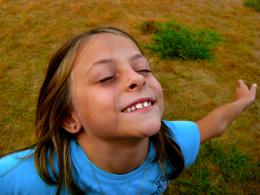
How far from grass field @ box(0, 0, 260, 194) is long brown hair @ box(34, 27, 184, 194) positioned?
52.2 inches

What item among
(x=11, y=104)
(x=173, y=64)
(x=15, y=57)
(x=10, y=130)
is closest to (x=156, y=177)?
(x=10, y=130)

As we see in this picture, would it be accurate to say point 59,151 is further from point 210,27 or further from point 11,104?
point 210,27

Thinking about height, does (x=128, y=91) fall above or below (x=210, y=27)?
above

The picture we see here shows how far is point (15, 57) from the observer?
13.7 feet

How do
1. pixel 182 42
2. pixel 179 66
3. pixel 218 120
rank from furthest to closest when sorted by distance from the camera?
pixel 182 42 → pixel 179 66 → pixel 218 120

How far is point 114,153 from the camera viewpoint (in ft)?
5.24

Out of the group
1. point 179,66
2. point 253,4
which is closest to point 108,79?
point 179,66

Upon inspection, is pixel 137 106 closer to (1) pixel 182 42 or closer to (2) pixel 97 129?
(2) pixel 97 129

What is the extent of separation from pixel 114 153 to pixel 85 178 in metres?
→ 0.21

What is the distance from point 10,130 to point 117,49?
82.6 inches

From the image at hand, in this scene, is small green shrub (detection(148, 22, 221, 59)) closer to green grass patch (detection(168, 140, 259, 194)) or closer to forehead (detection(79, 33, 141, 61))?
green grass patch (detection(168, 140, 259, 194))

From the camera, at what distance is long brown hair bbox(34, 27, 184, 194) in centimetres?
158

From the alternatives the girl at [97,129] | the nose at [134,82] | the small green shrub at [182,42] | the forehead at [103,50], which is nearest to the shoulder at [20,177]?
the girl at [97,129]

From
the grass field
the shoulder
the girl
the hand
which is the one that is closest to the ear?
the girl
